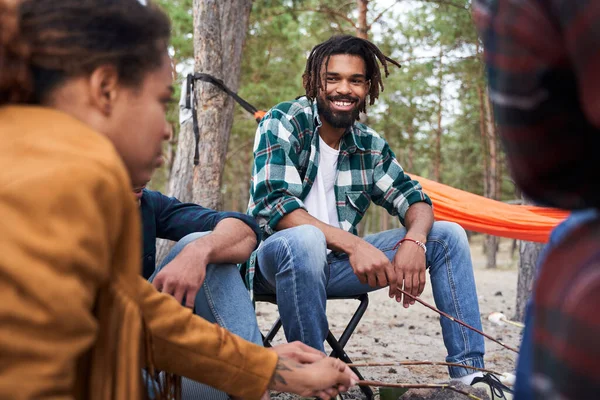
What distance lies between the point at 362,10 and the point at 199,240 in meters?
8.03

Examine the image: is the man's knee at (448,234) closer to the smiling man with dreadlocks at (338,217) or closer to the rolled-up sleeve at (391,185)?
the smiling man with dreadlocks at (338,217)

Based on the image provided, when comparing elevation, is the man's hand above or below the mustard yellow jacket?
below

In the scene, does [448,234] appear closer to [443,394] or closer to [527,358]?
[443,394]

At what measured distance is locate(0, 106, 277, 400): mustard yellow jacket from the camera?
0.85 meters

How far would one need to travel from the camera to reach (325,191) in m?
3.06

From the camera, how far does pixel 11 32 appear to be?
1.01 m

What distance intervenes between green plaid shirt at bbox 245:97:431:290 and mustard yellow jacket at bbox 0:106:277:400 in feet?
5.30

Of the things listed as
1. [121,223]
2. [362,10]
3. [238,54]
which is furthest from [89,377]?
[362,10]

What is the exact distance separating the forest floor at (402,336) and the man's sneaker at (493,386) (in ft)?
0.58

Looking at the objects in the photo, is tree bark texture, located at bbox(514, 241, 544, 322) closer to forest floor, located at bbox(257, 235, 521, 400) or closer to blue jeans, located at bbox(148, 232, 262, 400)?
forest floor, located at bbox(257, 235, 521, 400)

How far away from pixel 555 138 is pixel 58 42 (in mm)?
817

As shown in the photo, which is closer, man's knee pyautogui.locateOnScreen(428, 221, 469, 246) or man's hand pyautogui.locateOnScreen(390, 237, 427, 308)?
man's hand pyautogui.locateOnScreen(390, 237, 427, 308)

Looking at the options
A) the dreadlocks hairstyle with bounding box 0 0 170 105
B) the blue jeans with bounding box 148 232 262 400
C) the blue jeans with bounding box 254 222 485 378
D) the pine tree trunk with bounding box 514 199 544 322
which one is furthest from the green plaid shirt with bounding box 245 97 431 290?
the pine tree trunk with bounding box 514 199 544 322

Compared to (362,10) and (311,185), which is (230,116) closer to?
(311,185)
